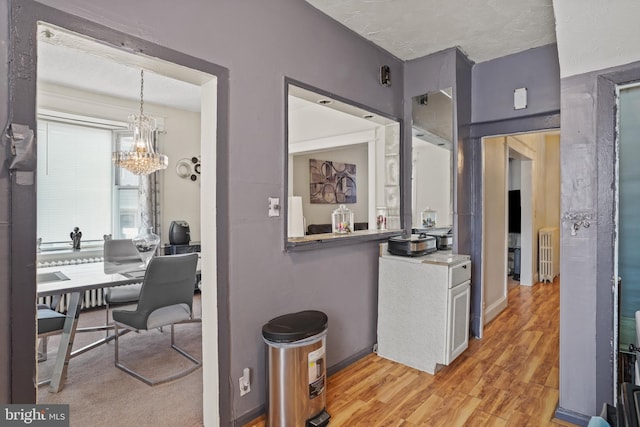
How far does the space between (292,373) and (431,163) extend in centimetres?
227

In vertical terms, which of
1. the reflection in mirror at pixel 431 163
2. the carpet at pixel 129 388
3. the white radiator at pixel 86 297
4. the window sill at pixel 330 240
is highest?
the reflection in mirror at pixel 431 163

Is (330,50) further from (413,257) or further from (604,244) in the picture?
(604,244)

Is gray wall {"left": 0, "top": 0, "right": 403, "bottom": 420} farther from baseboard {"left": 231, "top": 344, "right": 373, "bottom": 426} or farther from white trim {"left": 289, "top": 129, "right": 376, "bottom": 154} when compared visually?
white trim {"left": 289, "top": 129, "right": 376, "bottom": 154}

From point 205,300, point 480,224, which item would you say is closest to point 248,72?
point 205,300

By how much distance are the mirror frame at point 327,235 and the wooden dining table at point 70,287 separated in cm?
147

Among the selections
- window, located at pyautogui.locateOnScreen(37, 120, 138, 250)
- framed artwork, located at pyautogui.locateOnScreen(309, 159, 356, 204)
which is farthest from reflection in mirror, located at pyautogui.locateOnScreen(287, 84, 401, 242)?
window, located at pyautogui.locateOnScreen(37, 120, 138, 250)

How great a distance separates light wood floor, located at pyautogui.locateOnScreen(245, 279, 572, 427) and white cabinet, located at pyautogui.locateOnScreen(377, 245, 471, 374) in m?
0.13

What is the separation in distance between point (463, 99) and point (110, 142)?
4.47 metres

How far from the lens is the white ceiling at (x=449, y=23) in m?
2.37

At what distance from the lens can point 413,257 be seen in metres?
2.81

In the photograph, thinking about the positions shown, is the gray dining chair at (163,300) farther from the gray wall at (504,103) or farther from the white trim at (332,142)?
the gray wall at (504,103)

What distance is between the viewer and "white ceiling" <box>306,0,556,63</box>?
2.37 metres

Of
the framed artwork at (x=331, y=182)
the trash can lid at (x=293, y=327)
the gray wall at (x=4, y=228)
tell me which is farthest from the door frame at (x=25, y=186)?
the framed artwork at (x=331, y=182)
